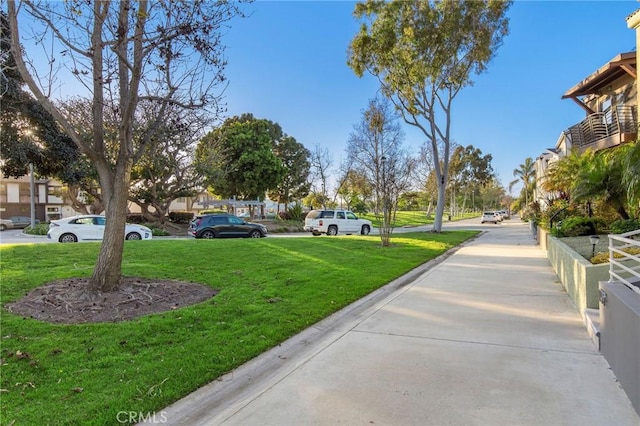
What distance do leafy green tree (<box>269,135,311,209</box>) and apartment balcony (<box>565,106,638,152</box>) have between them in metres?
30.4

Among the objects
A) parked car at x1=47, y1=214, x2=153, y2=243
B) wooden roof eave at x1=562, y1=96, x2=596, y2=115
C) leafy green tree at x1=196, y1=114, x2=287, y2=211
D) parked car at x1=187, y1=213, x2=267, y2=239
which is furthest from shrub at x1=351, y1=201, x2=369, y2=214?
parked car at x1=47, y1=214, x2=153, y2=243

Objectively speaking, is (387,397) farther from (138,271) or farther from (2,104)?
(2,104)

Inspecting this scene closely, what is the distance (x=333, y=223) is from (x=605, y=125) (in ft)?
49.3

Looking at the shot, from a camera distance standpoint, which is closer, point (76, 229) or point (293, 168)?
point (76, 229)

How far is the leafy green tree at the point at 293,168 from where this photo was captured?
47.3 meters

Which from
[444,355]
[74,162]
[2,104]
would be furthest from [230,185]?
[444,355]

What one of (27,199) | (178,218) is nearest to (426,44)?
(178,218)

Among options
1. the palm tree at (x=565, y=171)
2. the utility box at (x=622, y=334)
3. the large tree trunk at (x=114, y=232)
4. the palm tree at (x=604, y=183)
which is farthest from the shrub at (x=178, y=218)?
the utility box at (x=622, y=334)

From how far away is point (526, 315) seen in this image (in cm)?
630

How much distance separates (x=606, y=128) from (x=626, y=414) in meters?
18.4

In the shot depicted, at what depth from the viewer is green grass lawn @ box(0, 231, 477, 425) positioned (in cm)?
344

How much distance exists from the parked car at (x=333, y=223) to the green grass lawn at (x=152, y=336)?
51.4 ft

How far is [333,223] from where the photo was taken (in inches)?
1036

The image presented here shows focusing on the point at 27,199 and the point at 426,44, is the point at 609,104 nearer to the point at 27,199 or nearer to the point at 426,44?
the point at 426,44
